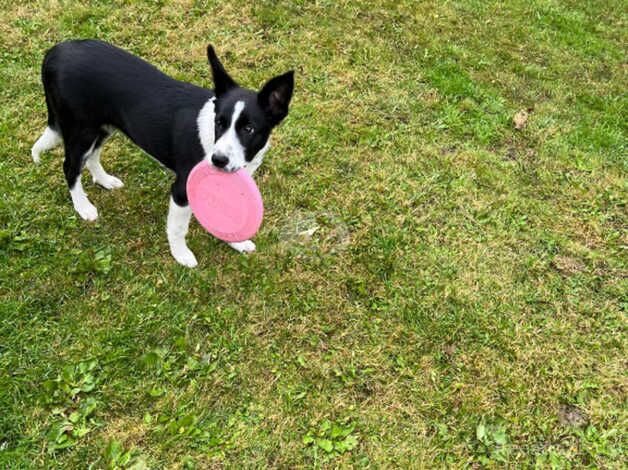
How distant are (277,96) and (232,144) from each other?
1.35 feet

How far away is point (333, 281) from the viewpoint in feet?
13.2

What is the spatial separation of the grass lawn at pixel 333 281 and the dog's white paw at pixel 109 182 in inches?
2.8

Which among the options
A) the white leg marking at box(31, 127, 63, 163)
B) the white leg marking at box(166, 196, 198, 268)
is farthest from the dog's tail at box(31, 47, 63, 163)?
the white leg marking at box(166, 196, 198, 268)

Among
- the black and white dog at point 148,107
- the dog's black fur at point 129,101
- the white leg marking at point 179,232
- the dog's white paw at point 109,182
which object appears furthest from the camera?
the dog's white paw at point 109,182

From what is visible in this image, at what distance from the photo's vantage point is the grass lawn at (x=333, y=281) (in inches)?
127

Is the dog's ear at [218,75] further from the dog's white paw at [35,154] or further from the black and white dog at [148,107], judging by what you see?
the dog's white paw at [35,154]

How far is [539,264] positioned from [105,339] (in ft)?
11.3

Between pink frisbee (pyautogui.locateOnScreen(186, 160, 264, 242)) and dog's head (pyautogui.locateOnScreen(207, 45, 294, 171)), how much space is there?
15cm

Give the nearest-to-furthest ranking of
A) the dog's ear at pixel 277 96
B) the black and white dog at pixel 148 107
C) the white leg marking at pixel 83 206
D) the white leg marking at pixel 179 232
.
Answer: the dog's ear at pixel 277 96 → the black and white dog at pixel 148 107 → the white leg marking at pixel 179 232 → the white leg marking at pixel 83 206

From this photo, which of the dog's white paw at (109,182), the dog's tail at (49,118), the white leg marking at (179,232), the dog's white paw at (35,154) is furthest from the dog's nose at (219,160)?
the dog's white paw at (35,154)

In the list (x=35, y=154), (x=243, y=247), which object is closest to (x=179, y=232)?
(x=243, y=247)

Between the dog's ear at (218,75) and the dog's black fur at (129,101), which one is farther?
the dog's black fur at (129,101)

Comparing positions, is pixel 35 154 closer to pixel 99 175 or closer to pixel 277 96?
pixel 99 175

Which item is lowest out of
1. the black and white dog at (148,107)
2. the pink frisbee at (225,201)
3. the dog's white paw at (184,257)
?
the dog's white paw at (184,257)
